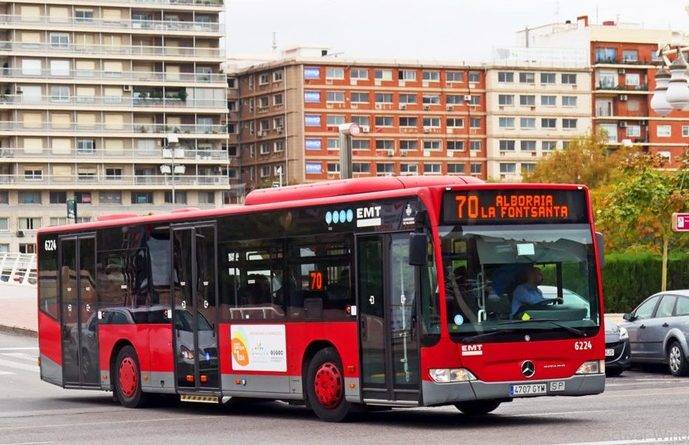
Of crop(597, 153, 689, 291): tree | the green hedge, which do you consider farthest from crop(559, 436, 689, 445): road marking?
the green hedge

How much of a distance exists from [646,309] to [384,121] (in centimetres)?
12835

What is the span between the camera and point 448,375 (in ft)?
58.3

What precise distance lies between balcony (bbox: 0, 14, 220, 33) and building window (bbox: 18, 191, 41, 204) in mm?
13971

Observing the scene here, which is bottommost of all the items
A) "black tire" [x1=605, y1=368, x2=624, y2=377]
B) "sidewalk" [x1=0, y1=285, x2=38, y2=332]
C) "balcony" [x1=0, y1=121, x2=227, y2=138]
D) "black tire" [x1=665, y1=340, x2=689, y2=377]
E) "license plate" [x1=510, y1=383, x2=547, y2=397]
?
"sidewalk" [x1=0, y1=285, x2=38, y2=332]

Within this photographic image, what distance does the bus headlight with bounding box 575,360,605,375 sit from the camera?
18422 mm

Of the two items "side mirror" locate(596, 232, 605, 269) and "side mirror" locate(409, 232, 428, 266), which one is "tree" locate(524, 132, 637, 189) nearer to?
"side mirror" locate(596, 232, 605, 269)

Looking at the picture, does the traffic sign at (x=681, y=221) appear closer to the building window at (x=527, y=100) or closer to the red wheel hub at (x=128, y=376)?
the red wheel hub at (x=128, y=376)

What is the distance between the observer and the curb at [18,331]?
44.1 m

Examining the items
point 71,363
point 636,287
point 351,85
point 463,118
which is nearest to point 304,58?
point 351,85

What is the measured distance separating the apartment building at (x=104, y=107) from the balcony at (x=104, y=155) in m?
0.09

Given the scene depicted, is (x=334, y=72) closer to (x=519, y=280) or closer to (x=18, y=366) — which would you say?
(x=18, y=366)

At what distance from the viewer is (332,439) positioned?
55.4ft

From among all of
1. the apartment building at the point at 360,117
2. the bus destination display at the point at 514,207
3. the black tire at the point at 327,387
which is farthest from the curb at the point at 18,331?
the apartment building at the point at 360,117

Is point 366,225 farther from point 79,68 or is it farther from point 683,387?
point 79,68
